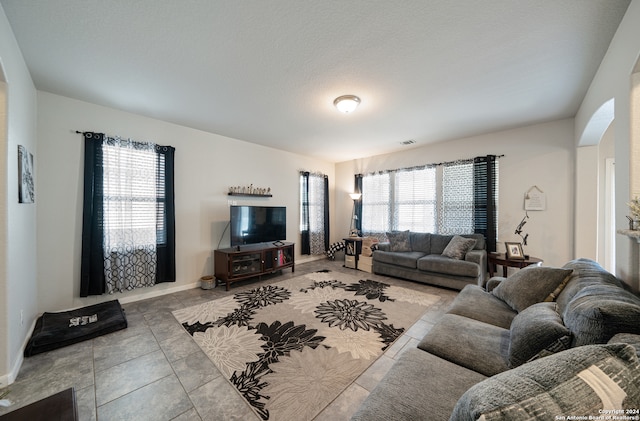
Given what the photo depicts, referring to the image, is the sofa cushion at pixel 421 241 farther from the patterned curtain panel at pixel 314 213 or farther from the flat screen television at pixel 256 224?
the flat screen television at pixel 256 224

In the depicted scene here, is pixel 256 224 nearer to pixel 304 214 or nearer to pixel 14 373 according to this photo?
pixel 304 214

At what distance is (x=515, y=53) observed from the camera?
6.63 ft

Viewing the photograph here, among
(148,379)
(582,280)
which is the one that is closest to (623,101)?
(582,280)

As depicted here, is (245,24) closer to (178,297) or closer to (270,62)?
(270,62)


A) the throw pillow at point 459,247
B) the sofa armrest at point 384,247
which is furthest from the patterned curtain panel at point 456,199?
the sofa armrest at point 384,247

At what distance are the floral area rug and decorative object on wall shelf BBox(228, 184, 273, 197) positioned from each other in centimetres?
177

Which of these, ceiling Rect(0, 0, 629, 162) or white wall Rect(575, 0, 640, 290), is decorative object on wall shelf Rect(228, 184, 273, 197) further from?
white wall Rect(575, 0, 640, 290)

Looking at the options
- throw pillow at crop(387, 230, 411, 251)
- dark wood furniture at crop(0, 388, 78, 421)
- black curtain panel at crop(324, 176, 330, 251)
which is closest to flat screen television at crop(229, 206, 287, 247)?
black curtain panel at crop(324, 176, 330, 251)

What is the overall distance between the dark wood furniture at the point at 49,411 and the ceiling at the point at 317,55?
2.30 metres

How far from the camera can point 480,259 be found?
3.62 metres

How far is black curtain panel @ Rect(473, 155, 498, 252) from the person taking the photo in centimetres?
405

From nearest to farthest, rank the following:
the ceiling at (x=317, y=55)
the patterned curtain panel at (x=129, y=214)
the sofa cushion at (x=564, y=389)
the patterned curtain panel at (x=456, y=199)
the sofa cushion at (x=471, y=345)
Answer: the sofa cushion at (x=564, y=389) → the sofa cushion at (x=471, y=345) → the ceiling at (x=317, y=55) → the patterned curtain panel at (x=129, y=214) → the patterned curtain panel at (x=456, y=199)

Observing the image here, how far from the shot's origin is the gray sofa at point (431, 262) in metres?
3.60

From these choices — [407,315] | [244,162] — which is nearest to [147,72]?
[244,162]
